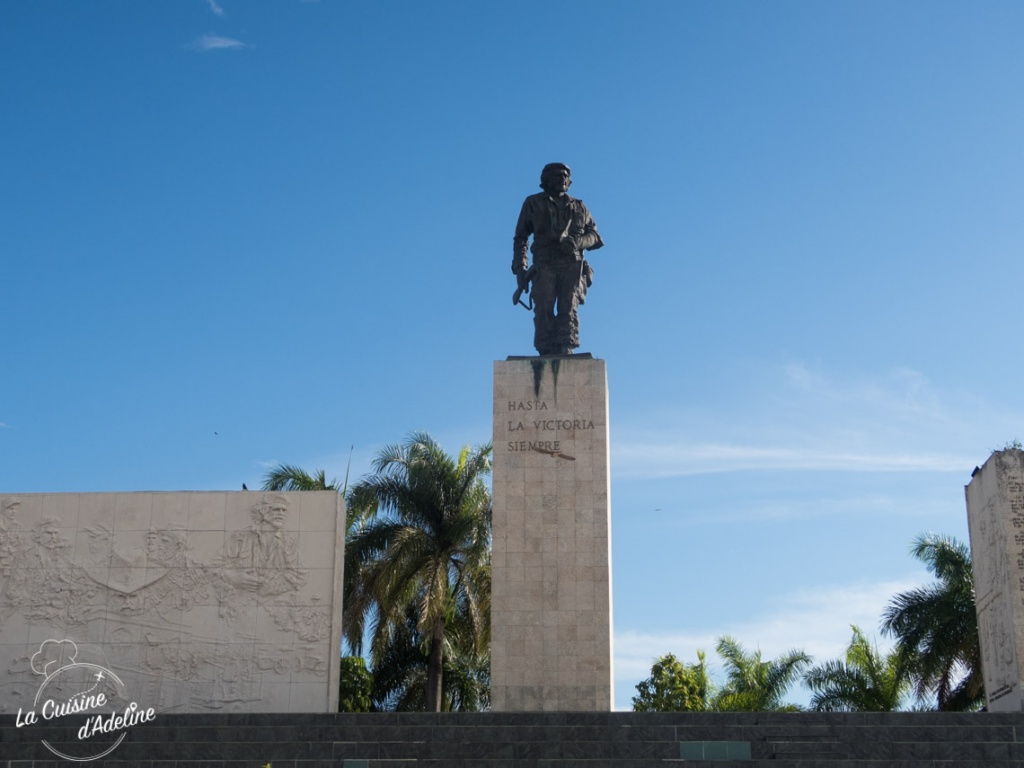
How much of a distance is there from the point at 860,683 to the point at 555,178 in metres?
10.3

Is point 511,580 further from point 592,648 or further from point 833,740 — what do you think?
point 833,740

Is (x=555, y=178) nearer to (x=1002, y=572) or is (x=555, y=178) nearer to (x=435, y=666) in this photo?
(x=1002, y=572)

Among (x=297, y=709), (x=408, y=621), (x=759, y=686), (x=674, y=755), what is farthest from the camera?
(x=759, y=686)

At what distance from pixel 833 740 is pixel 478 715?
3313 mm

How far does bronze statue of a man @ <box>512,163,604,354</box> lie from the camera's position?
16.3 metres

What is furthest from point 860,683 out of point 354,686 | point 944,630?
point 354,686

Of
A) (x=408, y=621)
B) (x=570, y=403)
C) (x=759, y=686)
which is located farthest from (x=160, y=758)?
(x=759, y=686)

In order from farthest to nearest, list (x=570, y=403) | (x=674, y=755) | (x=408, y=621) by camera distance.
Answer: (x=408, y=621) < (x=570, y=403) < (x=674, y=755)

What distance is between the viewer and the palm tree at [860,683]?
21.2 m

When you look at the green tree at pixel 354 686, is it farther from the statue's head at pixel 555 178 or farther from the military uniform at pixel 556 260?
the statue's head at pixel 555 178

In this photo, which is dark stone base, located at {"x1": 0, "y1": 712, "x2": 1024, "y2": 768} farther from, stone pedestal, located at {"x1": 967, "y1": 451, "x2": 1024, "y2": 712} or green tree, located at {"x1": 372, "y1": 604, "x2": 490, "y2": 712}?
green tree, located at {"x1": 372, "y1": 604, "x2": 490, "y2": 712}

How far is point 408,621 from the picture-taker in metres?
22.8

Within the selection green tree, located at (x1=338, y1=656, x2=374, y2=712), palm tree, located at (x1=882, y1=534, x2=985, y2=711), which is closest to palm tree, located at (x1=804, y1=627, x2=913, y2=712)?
palm tree, located at (x1=882, y1=534, x2=985, y2=711)

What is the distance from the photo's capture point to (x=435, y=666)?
21062mm
